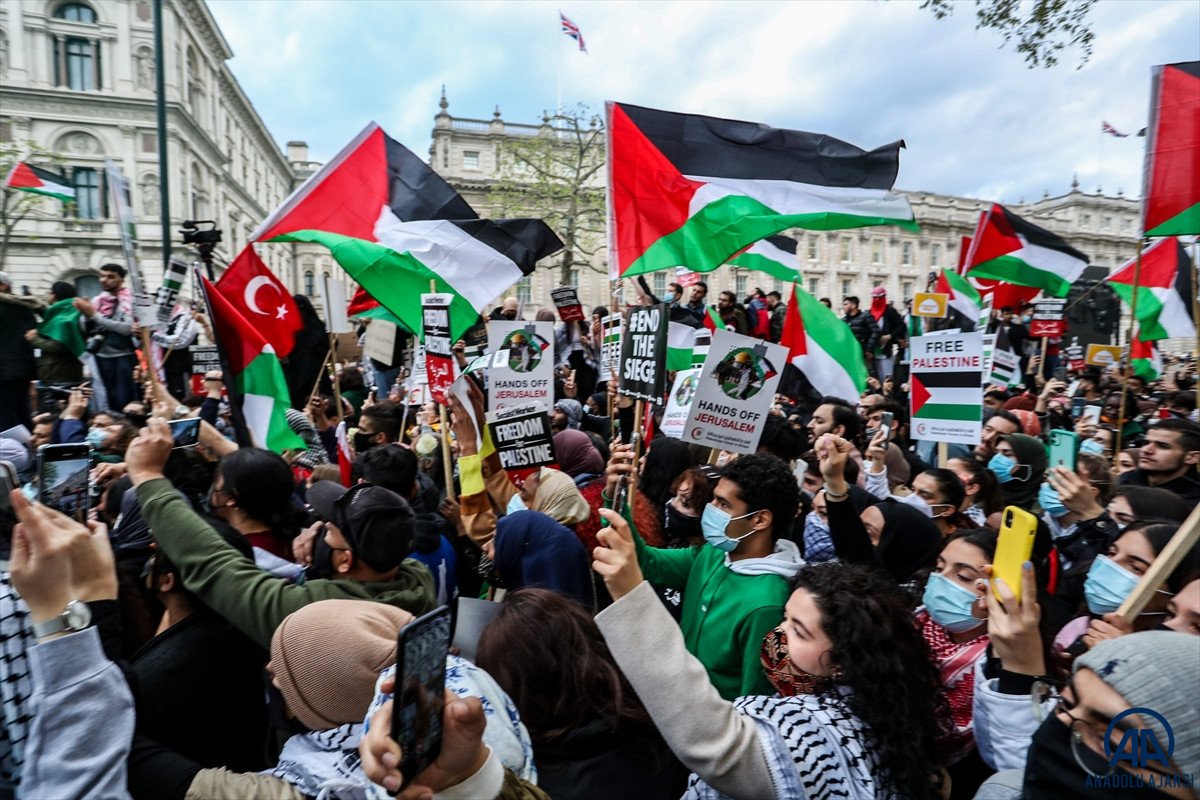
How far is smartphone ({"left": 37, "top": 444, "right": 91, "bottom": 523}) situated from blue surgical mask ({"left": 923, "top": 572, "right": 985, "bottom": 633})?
2873mm

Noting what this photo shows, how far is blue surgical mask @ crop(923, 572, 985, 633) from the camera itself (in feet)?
8.73

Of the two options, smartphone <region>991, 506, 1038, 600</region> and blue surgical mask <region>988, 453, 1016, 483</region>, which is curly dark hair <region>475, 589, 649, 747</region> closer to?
smartphone <region>991, 506, 1038, 600</region>

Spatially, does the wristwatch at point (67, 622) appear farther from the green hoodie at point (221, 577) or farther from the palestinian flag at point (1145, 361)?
the palestinian flag at point (1145, 361)

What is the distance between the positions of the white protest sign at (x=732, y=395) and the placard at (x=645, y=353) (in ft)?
0.76

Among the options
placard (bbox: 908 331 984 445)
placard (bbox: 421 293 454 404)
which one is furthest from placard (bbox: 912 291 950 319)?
placard (bbox: 421 293 454 404)

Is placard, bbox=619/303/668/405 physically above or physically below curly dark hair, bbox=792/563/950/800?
above

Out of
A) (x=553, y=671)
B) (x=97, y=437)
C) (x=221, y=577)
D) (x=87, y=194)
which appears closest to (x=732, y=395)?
(x=553, y=671)

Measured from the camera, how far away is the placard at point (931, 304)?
9352 mm

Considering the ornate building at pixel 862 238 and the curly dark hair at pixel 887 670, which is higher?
the ornate building at pixel 862 238

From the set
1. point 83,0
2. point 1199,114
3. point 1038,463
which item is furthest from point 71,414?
point 83,0

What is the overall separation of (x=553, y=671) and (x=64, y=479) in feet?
4.92

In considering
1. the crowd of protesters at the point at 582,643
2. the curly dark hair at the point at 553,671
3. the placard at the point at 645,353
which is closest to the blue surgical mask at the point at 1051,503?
the crowd of protesters at the point at 582,643

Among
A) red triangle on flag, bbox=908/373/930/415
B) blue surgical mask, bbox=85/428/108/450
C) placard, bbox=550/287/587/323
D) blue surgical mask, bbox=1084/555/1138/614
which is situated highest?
placard, bbox=550/287/587/323

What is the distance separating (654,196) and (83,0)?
148 feet
